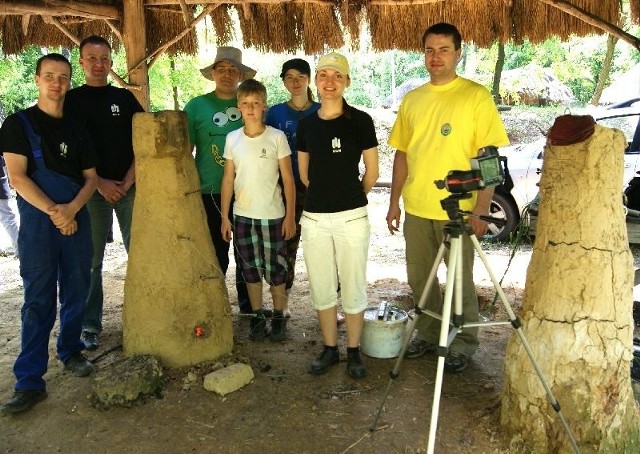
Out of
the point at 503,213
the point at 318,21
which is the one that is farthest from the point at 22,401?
the point at 503,213

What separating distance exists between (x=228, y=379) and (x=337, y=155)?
143 centimetres

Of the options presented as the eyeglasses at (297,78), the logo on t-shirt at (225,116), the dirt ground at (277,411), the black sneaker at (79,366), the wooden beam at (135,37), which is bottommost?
the dirt ground at (277,411)

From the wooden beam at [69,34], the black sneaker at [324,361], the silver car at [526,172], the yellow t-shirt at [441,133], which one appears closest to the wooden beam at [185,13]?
the wooden beam at [69,34]

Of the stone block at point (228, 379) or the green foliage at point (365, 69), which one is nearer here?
the stone block at point (228, 379)

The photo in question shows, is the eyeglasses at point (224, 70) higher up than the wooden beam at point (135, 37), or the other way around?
the wooden beam at point (135, 37)

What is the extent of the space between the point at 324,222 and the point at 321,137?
1.57 feet

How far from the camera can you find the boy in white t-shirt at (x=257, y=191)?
10.8ft

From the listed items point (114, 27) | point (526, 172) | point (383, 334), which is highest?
point (114, 27)

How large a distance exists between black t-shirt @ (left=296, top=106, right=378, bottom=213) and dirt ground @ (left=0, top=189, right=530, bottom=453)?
1.08 m

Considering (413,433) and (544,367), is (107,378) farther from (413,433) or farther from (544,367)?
(544,367)

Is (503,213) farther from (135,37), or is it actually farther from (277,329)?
(135,37)

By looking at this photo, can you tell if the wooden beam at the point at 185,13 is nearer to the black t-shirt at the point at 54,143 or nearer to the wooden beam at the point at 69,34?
the wooden beam at the point at 69,34

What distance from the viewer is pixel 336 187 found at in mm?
2984

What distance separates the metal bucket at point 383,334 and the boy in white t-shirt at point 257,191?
69 centimetres
